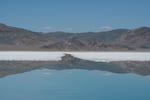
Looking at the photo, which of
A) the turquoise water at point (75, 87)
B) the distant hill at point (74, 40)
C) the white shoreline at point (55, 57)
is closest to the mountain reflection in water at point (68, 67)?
the turquoise water at point (75, 87)

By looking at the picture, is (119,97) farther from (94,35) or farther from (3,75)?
(94,35)

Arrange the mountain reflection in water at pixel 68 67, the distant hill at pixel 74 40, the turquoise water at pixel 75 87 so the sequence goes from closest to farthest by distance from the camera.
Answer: the turquoise water at pixel 75 87, the mountain reflection in water at pixel 68 67, the distant hill at pixel 74 40

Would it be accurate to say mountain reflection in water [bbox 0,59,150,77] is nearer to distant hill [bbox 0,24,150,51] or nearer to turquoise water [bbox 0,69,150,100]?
turquoise water [bbox 0,69,150,100]

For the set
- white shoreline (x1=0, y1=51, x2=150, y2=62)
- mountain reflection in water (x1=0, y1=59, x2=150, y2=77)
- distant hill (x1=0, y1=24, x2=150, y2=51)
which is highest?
distant hill (x1=0, y1=24, x2=150, y2=51)

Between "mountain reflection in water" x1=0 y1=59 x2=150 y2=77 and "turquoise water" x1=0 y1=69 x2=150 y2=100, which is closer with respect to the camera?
"turquoise water" x1=0 y1=69 x2=150 y2=100

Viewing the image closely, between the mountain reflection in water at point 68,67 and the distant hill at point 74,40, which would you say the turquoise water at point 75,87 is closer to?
the mountain reflection in water at point 68,67

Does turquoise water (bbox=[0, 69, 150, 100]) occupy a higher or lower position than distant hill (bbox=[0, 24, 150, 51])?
lower

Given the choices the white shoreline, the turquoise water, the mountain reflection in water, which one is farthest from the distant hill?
the turquoise water

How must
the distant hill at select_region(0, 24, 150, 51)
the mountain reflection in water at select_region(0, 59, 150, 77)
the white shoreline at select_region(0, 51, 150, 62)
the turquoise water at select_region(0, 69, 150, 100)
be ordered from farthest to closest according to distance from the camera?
the distant hill at select_region(0, 24, 150, 51) < the white shoreline at select_region(0, 51, 150, 62) < the mountain reflection in water at select_region(0, 59, 150, 77) < the turquoise water at select_region(0, 69, 150, 100)
